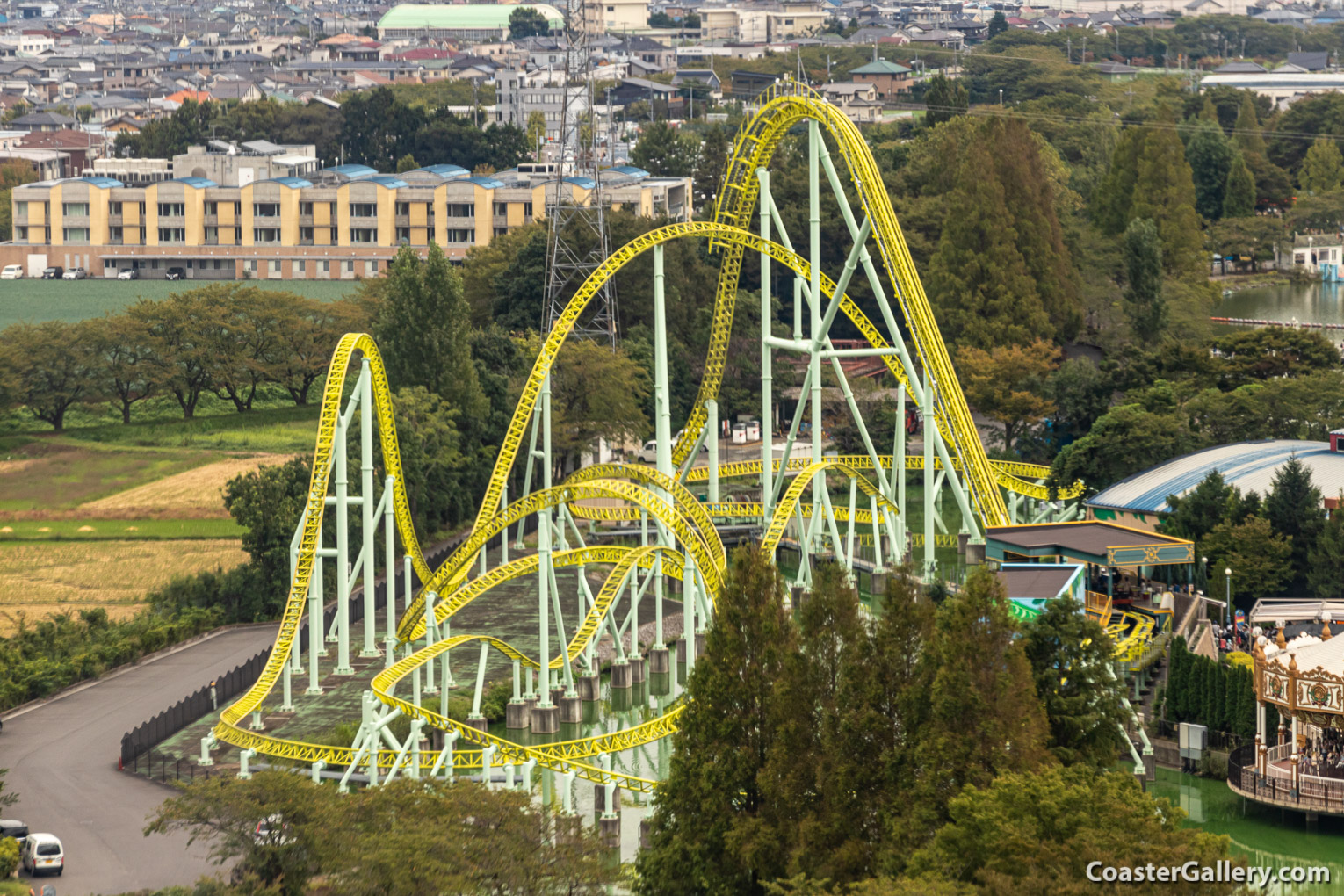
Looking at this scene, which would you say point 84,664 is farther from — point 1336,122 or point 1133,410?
point 1336,122

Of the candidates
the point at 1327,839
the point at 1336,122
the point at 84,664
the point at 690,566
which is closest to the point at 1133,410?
the point at 690,566

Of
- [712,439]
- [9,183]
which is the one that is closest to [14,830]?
[712,439]

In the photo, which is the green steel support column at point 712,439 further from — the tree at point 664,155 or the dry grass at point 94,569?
the tree at point 664,155

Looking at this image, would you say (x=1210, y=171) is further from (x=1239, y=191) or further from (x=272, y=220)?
(x=272, y=220)

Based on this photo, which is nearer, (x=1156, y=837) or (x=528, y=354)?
(x=1156, y=837)

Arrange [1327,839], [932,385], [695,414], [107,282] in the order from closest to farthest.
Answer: [1327,839] < [932,385] < [695,414] < [107,282]

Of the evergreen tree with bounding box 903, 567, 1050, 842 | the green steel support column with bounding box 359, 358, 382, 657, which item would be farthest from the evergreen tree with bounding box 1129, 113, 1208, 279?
the evergreen tree with bounding box 903, 567, 1050, 842

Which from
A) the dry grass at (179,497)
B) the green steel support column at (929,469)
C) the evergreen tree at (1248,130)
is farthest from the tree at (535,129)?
the green steel support column at (929,469)
